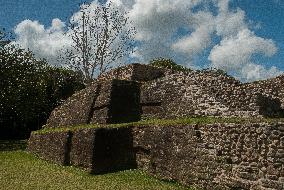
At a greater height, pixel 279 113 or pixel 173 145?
pixel 279 113

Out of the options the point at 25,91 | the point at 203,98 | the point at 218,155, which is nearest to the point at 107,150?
the point at 203,98

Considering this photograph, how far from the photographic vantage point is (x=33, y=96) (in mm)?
34344

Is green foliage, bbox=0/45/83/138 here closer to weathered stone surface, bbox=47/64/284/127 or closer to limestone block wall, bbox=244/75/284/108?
weathered stone surface, bbox=47/64/284/127

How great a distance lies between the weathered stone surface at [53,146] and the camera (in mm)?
15016

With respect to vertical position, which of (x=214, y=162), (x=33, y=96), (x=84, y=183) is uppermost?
(x=33, y=96)

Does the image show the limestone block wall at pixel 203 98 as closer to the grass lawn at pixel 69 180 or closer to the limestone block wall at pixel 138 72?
the limestone block wall at pixel 138 72

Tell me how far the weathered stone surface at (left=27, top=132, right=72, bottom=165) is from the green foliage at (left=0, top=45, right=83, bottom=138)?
11.8 m

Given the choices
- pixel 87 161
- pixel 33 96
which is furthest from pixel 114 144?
pixel 33 96

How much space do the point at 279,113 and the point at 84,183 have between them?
7.01 metres

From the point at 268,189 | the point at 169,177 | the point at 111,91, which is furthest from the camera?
the point at 111,91

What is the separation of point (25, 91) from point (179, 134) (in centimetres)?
2466

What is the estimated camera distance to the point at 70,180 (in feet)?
39.0

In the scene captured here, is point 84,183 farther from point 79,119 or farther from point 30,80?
point 30,80

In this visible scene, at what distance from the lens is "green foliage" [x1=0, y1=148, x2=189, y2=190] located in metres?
10.7
